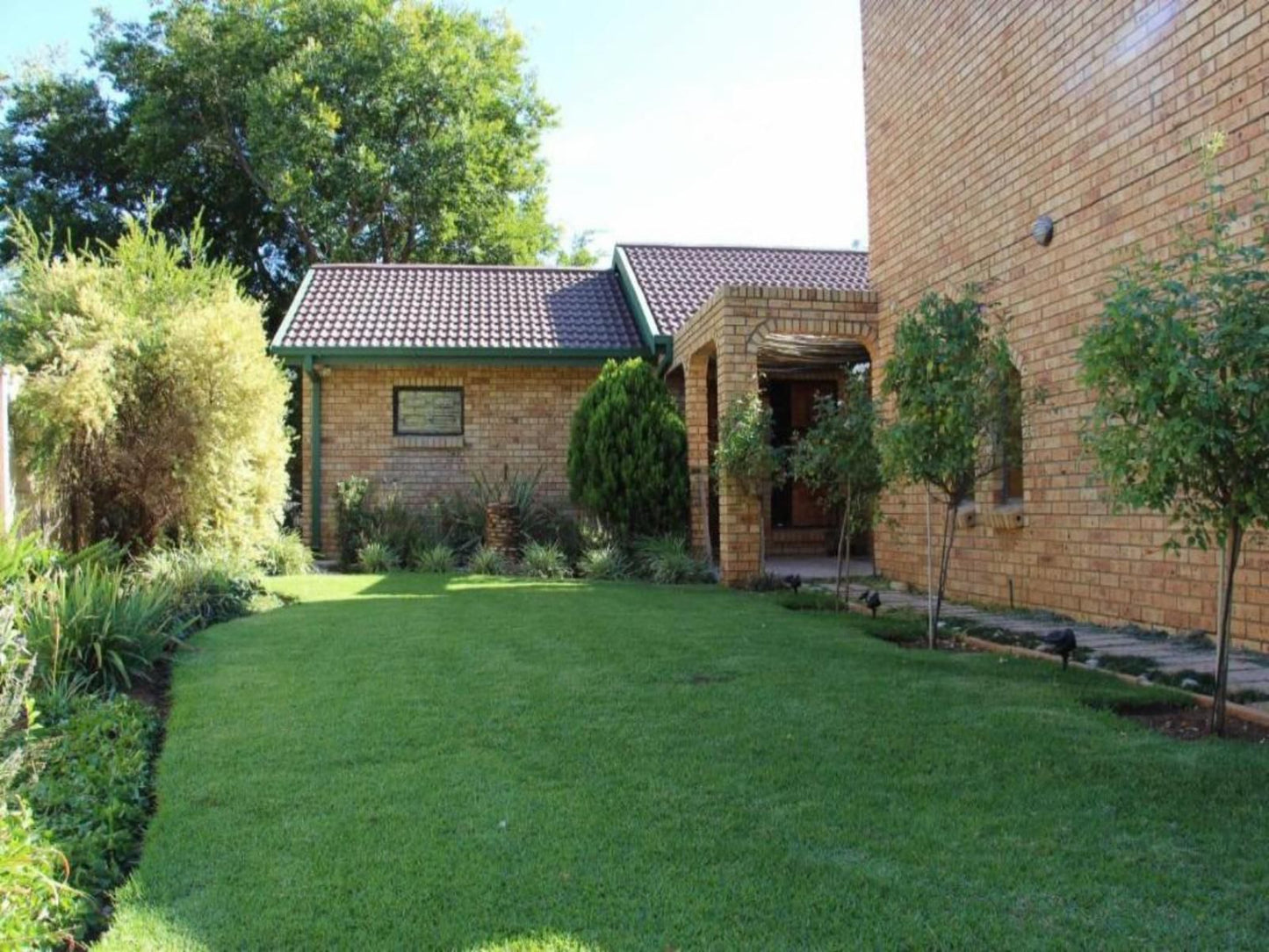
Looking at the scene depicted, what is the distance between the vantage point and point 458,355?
47.3 ft

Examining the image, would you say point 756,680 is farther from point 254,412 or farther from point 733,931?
point 254,412

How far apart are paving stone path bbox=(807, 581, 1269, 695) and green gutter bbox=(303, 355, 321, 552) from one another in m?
9.25

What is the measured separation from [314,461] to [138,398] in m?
4.68

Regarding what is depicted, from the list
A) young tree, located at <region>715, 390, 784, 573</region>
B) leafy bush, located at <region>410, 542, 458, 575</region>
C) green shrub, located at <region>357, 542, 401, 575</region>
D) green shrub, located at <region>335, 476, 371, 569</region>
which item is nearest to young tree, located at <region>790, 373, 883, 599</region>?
young tree, located at <region>715, 390, 784, 573</region>

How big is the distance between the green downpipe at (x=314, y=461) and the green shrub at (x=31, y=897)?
11815 mm

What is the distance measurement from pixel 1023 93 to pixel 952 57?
138cm

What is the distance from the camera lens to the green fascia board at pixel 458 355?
14281 mm

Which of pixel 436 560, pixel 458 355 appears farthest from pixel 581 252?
pixel 436 560

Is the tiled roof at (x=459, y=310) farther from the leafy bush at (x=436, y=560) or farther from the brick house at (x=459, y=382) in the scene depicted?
the leafy bush at (x=436, y=560)

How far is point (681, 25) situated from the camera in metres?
16.3

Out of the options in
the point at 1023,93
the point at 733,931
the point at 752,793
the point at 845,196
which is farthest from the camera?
the point at 845,196

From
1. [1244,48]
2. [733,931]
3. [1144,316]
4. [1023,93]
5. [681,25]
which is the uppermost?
[681,25]

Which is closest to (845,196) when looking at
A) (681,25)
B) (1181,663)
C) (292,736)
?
(681,25)

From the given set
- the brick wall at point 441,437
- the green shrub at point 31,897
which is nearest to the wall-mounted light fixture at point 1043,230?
the green shrub at point 31,897
